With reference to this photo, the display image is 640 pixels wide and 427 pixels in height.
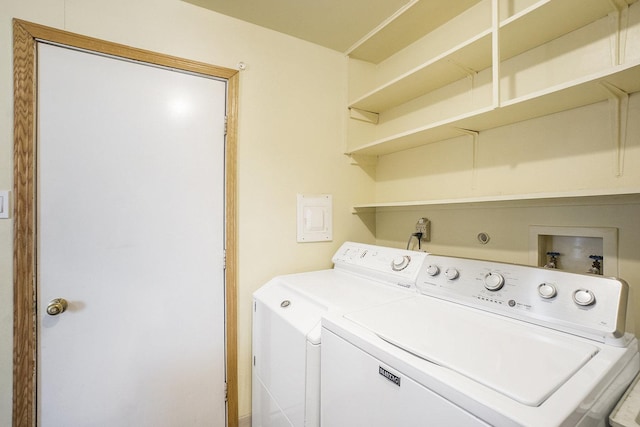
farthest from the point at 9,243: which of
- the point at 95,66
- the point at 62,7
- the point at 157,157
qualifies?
the point at 62,7

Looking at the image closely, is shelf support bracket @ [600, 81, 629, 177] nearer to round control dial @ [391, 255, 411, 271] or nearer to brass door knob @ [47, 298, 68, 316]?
round control dial @ [391, 255, 411, 271]

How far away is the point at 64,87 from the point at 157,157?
18.7 inches

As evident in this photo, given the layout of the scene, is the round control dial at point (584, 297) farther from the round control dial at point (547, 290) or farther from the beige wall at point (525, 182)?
the beige wall at point (525, 182)

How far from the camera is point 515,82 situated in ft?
4.49

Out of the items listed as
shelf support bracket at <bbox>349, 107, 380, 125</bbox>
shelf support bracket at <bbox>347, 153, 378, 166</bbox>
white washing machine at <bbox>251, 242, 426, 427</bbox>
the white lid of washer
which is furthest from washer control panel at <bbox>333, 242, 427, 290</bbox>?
shelf support bracket at <bbox>349, 107, 380, 125</bbox>

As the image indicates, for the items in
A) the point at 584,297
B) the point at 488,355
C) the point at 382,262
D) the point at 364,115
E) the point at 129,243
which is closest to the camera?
the point at 488,355

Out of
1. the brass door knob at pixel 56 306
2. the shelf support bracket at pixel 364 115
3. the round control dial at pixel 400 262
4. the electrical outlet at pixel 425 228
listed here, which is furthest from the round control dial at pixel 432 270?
the brass door knob at pixel 56 306

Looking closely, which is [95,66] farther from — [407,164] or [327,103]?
[407,164]

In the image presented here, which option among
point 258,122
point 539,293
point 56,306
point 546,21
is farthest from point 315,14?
point 56,306

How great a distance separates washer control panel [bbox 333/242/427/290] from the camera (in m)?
1.38

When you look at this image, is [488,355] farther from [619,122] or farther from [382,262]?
[619,122]

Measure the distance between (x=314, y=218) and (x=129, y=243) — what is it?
1.07 meters

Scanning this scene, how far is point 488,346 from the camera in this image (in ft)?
2.58

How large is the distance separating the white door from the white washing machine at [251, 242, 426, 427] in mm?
322
